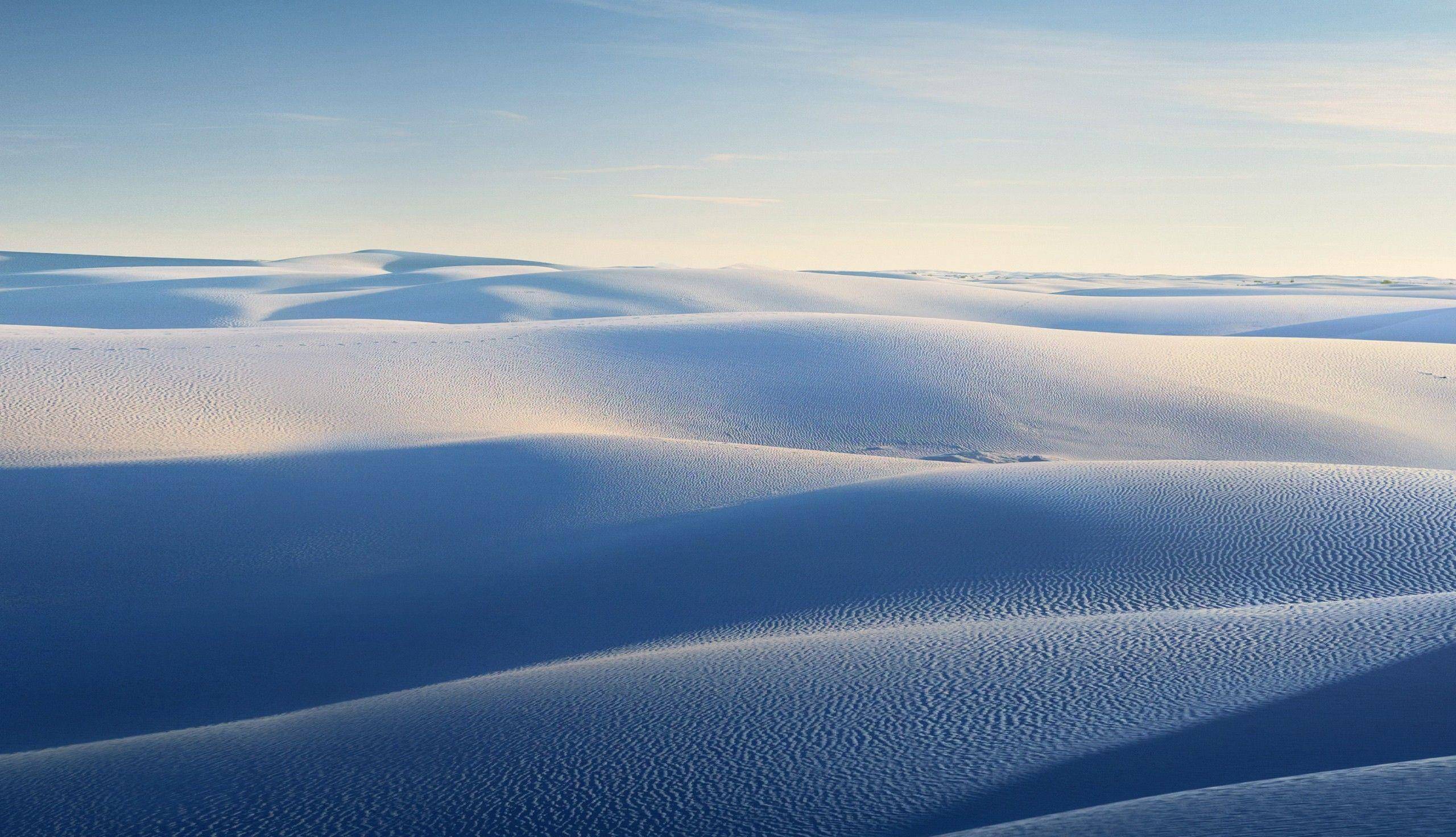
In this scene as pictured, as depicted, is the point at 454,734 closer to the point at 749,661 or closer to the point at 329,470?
the point at 749,661

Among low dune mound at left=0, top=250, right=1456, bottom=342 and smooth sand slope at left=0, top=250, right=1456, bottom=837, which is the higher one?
low dune mound at left=0, top=250, right=1456, bottom=342

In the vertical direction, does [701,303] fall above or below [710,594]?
above

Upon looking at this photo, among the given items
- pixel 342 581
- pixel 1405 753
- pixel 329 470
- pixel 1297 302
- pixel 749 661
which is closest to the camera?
pixel 1405 753

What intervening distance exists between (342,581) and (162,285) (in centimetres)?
2814

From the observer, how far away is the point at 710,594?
6.25 meters

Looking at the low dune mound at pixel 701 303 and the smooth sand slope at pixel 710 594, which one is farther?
the low dune mound at pixel 701 303

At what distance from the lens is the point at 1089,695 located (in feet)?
13.4

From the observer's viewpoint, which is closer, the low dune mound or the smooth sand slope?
the smooth sand slope

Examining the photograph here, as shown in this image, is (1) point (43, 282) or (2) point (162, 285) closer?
(2) point (162, 285)

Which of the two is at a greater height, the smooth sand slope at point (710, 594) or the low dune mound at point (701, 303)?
the low dune mound at point (701, 303)

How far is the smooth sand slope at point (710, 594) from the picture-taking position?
360 cm

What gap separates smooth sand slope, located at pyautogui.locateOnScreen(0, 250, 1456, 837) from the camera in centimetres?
360

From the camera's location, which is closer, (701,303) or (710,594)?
(710,594)

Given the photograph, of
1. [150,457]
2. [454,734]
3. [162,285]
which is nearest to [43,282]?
[162,285]
